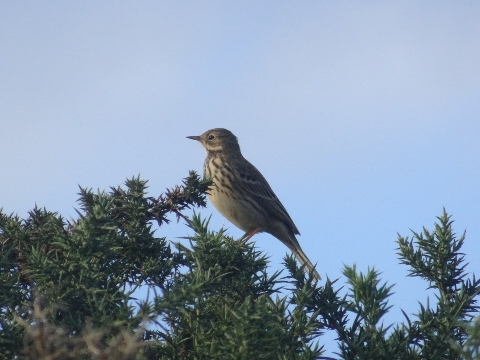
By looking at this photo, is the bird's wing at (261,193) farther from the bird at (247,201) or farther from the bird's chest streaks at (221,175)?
the bird's chest streaks at (221,175)

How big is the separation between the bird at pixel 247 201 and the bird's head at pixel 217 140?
44cm

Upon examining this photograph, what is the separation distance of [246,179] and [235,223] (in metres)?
0.87

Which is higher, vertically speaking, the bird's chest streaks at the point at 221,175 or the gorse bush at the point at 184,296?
the bird's chest streaks at the point at 221,175

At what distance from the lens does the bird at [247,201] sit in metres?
11.9

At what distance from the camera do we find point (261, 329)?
2.61 m

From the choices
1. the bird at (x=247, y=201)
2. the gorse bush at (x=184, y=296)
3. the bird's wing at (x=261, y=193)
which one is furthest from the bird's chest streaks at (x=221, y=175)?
the gorse bush at (x=184, y=296)

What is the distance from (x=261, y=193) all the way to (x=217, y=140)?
178 cm

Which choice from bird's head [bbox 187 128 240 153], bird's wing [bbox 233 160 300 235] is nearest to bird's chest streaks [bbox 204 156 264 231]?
bird's wing [bbox 233 160 300 235]

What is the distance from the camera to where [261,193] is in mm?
12523

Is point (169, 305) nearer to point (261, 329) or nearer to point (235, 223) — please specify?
point (261, 329)

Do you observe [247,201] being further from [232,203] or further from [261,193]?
[261,193]

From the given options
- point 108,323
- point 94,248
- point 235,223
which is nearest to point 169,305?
point 108,323

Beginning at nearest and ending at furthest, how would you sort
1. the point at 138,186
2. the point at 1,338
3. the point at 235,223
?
the point at 1,338 < the point at 138,186 < the point at 235,223

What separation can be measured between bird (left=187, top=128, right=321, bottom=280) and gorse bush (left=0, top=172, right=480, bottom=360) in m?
7.33
